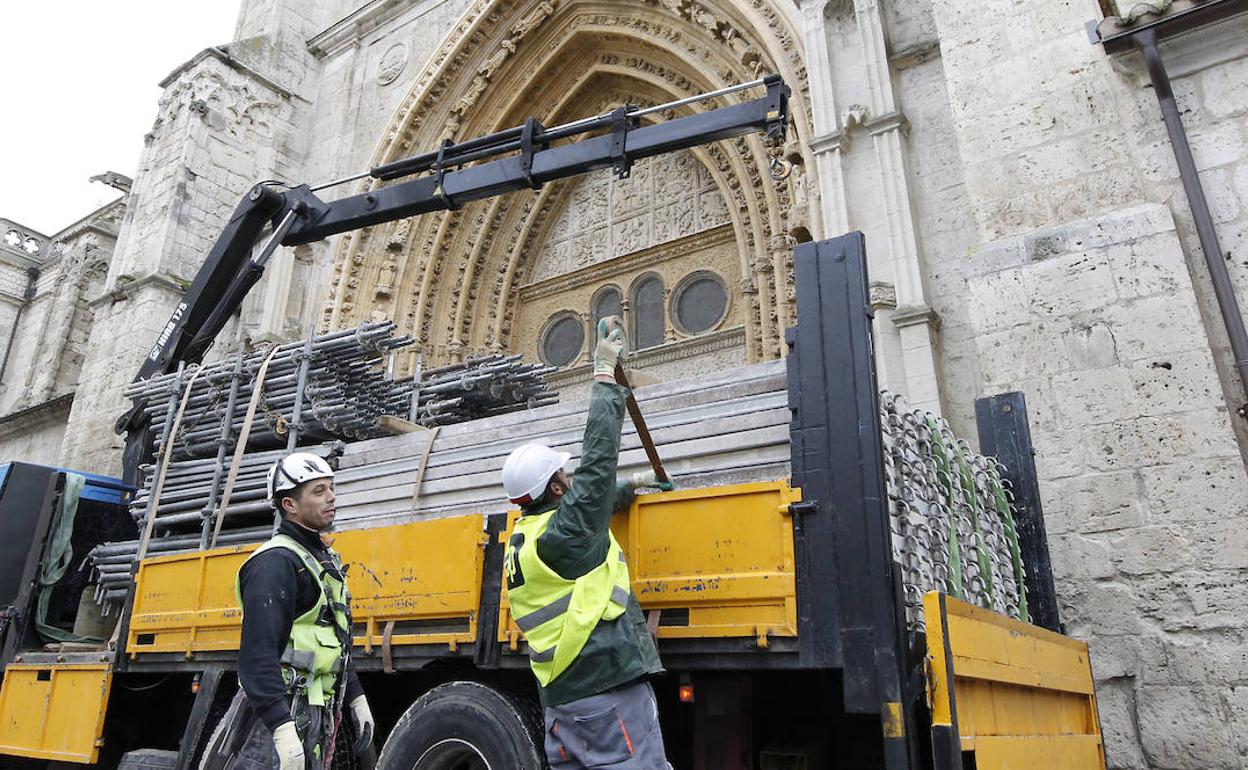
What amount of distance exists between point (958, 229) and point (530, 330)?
7.17m

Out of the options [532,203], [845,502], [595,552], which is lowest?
[595,552]

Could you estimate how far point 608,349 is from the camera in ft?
8.89

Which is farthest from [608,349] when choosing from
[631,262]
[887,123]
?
[631,262]

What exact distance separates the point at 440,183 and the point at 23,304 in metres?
19.2

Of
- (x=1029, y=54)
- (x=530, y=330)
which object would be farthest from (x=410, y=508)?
(x=530, y=330)

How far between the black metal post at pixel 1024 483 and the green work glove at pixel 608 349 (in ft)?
8.64

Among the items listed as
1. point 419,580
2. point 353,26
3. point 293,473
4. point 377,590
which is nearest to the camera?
point 293,473

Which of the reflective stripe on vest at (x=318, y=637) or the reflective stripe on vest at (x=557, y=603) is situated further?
the reflective stripe on vest at (x=318, y=637)

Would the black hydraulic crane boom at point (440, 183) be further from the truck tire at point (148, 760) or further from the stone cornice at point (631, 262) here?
the stone cornice at point (631, 262)

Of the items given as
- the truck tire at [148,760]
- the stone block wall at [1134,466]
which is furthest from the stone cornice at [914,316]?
the truck tire at [148,760]

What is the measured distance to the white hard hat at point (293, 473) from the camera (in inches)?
115

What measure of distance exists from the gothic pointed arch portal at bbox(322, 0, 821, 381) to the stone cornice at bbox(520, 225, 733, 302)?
2 centimetres

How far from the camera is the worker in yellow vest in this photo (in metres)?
2.48

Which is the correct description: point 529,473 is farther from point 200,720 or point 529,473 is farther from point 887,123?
point 887,123
